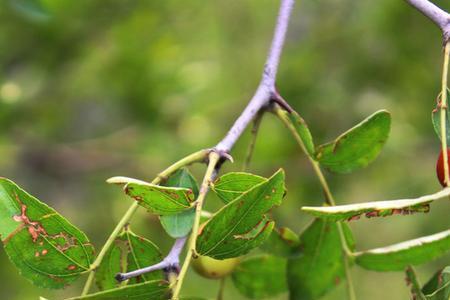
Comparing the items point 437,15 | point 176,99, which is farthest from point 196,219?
point 176,99

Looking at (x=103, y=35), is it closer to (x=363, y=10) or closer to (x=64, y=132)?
(x=64, y=132)

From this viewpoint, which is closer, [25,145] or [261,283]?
[261,283]

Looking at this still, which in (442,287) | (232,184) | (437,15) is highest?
(437,15)

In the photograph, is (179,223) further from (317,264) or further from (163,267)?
(317,264)

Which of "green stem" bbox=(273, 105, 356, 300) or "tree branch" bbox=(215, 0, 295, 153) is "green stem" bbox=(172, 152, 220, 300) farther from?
"green stem" bbox=(273, 105, 356, 300)

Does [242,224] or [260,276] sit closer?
[242,224]

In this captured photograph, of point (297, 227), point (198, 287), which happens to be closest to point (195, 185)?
point (297, 227)

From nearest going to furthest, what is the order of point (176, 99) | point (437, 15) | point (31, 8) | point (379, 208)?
point (379, 208) < point (437, 15) < point (31, 8) < point (176, 99)
